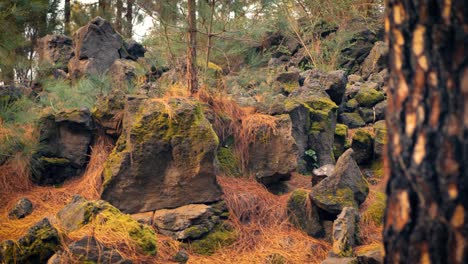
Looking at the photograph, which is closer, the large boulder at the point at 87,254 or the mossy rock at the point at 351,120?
the large boulder at the point at 87,254

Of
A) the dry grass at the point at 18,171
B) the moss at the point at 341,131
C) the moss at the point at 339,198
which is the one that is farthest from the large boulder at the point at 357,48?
the dry grass at the point at 18,171

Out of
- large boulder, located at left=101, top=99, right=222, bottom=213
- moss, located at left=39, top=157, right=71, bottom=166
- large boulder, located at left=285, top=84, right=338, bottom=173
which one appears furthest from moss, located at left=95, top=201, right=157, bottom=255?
large boulder, located at left=285, top=84, right=338, bottom=173

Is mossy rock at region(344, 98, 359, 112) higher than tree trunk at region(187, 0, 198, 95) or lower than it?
lower

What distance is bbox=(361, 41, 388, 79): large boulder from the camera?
520 inches

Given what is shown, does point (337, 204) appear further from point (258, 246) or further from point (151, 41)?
point (151, 41)

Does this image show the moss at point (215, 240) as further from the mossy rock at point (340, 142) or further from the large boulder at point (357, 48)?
the large boulder at point (357, 48)

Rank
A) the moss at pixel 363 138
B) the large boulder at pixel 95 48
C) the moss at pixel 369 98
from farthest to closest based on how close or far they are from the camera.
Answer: the large boulder at pixel 95 48 < the moss at pixel 369 98 < the moss at pixel 363 138

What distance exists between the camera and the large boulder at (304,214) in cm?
573

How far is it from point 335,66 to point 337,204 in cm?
835

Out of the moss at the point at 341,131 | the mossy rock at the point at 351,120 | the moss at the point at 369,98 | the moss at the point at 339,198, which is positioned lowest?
the moss at the point at 339,198

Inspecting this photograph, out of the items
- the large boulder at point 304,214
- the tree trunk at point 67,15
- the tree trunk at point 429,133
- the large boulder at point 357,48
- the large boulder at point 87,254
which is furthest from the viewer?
the tree trunk at point 67,15

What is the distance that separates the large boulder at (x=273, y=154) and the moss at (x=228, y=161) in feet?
0.57

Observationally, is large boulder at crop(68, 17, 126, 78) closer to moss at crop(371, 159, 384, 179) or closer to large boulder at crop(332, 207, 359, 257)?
moss at crop(371, 159, 384, 179)

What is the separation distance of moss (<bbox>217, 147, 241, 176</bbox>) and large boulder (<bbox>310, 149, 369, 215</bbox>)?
4.12 feet
